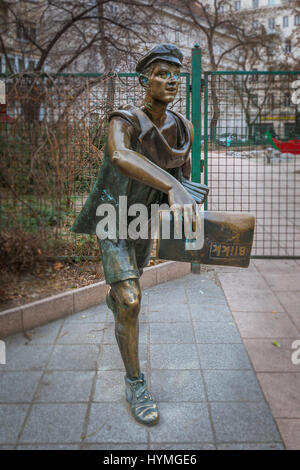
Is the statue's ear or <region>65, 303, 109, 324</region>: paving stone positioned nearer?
the statue's ear

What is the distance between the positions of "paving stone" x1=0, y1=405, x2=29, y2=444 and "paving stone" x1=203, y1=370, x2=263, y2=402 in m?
1.22

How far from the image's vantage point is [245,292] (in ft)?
17.5

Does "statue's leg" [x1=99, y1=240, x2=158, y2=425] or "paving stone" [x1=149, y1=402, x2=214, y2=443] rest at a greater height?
"statue's leg" [x1=99, y1=240, x2=158, y2=425]

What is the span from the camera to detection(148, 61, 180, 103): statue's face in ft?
8.49

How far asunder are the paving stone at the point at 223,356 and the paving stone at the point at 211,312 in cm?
59

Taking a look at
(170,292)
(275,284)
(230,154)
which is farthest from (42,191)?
(275,284)

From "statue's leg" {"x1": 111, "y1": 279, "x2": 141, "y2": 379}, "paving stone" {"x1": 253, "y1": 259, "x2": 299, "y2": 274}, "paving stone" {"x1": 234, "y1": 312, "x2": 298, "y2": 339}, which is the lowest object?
"paving stone" {"x1": 234, "y1": 312, "x2": 298, "y2": 339}

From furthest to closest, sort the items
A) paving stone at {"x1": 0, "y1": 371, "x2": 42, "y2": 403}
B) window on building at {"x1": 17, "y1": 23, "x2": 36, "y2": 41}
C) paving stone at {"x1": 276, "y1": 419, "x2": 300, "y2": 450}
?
1. window on building at {"x1": 17, "y1": 23, "x2": 36, "y2": 41}
2. paving stone at {"x1": 0, "y1": 371, "x2": 42, "y2": 403}
3. paving stone at {"x1": 276, "y1": 419, "x2": 300, "y2": 450}

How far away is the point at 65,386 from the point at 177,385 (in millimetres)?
784

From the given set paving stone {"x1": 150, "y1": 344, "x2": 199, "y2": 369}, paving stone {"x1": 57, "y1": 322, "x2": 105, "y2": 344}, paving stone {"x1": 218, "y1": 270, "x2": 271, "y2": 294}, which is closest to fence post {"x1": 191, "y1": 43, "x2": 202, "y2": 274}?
paving stone {"x1": 218, "y1": 270, "x2": 271, "y2": 294}

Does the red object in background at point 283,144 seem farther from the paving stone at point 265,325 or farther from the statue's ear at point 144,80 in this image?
the statue's ear at point 144,80

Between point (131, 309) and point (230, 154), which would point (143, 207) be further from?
point (230, 154)

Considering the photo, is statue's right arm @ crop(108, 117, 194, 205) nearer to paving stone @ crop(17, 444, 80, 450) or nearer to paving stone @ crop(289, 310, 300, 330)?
paving stone @ crop(17, 444, 80, 450)
